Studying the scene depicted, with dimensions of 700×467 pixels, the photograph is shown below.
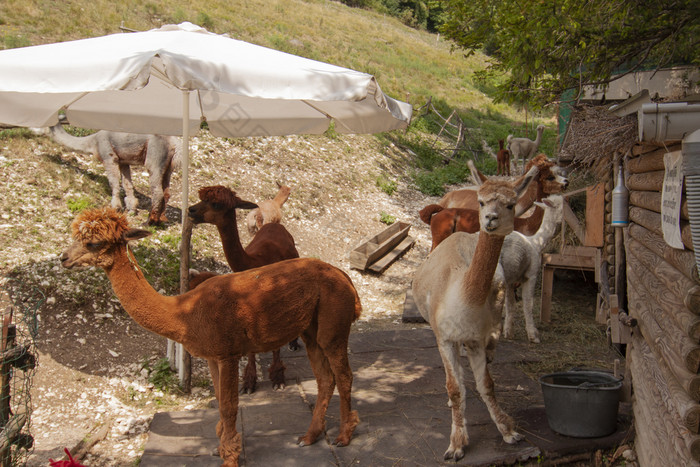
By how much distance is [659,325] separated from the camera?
135 inches

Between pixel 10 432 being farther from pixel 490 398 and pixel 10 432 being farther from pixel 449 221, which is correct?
pixel 449 221

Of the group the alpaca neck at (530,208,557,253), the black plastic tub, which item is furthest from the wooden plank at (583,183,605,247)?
the black plastic tub

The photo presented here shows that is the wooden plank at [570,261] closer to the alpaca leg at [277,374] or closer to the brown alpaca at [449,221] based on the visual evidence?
the brown alpaca at [449,221]

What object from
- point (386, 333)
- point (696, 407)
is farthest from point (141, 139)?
point (696, 407)

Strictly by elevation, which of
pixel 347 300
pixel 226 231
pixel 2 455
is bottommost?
pixel 2 455

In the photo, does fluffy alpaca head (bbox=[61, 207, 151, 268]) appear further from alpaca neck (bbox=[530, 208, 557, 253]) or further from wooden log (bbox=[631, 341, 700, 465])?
alpaca neck (bbox=[530, 208, 557, 253])

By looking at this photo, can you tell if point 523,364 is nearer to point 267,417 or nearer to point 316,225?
point 267,417

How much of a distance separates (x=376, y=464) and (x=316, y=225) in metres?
7.26

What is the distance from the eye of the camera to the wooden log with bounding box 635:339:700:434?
251cm

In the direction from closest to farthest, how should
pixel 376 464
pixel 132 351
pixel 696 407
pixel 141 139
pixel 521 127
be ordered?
pixel 696 407
pixel 376 464
pixel 132 351
pixel 141 139
pixel 521 127

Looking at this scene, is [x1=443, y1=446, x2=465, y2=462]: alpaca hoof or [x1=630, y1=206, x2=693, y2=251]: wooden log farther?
[x1=443, y1=446, x2=465, y2=462]: alpaca hoof

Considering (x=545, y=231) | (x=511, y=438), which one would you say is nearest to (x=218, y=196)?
(x=511, y=438)

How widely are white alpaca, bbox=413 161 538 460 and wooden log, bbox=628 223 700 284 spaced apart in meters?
0.94

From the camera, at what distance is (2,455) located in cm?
311
